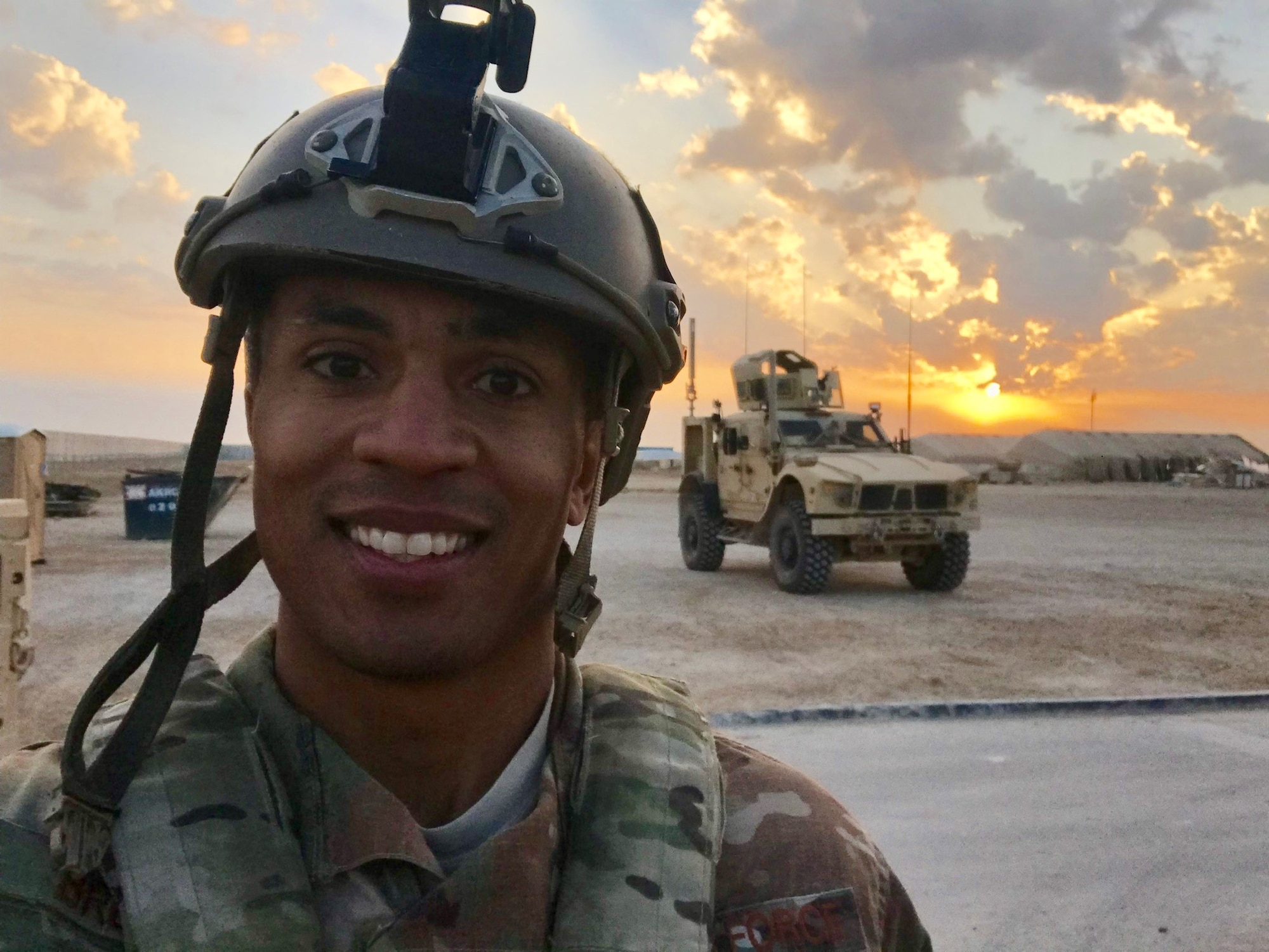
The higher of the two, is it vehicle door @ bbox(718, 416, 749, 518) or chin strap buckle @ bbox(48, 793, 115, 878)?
vehicle door @ bbox(718, 416, 749, 518)

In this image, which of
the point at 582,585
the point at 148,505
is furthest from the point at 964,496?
the point at 148,505

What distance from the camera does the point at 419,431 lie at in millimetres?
1241

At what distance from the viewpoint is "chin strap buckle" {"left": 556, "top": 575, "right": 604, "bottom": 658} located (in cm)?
164

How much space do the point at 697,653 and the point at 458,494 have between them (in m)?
6.35

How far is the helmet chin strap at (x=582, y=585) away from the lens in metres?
1.59

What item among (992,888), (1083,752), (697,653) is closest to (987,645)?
(697,653)

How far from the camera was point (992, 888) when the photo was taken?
3.31 m

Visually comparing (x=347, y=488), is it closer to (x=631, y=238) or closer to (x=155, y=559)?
(x=631, y=238)

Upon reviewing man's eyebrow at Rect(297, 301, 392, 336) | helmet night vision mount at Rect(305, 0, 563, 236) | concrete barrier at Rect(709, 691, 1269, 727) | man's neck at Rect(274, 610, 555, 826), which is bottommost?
concrete barrier at Rect(709, 691, 1269, 727)

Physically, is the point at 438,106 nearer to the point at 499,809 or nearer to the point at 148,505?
the point at 499,809

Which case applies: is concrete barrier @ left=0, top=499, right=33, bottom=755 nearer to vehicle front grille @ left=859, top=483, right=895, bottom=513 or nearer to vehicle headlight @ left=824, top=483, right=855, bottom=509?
vehicle headlight @ left=824, top=483, right=855, bottom=509

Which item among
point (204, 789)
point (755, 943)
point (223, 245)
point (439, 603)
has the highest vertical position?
point (223, 245)

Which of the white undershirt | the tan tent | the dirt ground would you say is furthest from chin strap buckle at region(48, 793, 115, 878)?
the tan tent

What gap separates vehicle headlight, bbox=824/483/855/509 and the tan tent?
8758mm
